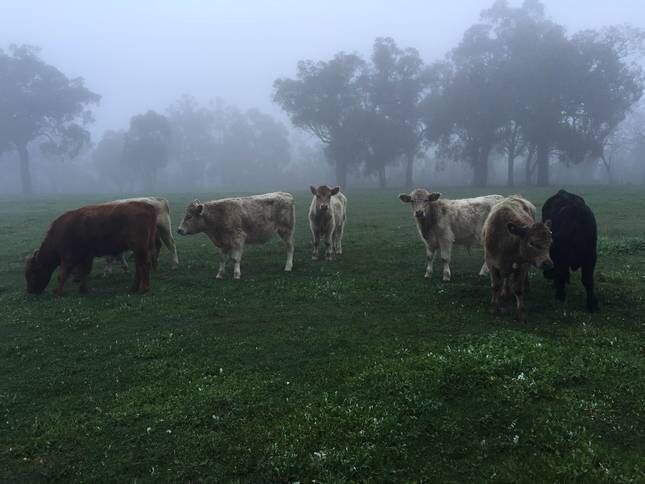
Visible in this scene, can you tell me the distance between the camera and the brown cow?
1427 centimetres

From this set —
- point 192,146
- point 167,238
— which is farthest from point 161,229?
point 192,146

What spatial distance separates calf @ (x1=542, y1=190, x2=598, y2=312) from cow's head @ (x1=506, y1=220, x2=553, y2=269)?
124cm

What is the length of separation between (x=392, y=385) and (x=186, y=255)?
45.2 feet

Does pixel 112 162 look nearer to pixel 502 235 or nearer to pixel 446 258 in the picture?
pixel 446 258

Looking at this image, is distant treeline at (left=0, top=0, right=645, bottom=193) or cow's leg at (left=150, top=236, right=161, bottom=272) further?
distant treeline at (left=0, top=0, right=645, bottom=193)

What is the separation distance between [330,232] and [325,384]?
10288mm

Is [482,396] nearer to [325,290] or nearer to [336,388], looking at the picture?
[336,388]

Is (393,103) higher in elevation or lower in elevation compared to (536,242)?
higher

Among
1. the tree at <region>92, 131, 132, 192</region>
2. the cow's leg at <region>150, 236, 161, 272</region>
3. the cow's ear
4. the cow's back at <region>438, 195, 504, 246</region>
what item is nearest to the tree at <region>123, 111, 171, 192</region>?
the tree at <region>92, 131, 132, 192</region>

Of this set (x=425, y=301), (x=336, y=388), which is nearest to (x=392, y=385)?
(x=336, y=388)

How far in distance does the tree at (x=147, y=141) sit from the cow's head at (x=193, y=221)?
68958 mm

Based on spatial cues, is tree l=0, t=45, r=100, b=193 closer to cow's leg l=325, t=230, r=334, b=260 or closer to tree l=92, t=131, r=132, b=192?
tree l=92, t=131, r=132, b=192

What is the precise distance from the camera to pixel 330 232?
18062mm

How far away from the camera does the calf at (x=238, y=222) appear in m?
16.2
